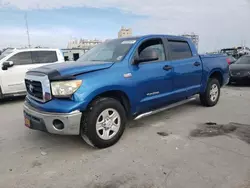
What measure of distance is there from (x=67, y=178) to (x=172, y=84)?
106 inches

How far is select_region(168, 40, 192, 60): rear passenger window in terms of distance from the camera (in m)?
4.62

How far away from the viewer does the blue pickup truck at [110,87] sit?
10.2 ft

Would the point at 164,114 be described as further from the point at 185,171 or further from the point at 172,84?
the point at 185,171

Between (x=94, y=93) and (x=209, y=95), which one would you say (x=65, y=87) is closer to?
(x=94, y=93)

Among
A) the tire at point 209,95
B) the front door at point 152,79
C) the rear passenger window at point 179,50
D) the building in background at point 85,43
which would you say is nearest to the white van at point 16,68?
the front door at point 152,79

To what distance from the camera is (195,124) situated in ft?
15.0

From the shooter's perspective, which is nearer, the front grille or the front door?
the front grille

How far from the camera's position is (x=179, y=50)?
15.9 feet

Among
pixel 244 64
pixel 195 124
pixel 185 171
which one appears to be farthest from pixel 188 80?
pixel 244 64

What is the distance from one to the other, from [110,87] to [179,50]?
7.27 feet

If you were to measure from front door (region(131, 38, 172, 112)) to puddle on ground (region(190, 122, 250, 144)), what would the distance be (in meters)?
0.88

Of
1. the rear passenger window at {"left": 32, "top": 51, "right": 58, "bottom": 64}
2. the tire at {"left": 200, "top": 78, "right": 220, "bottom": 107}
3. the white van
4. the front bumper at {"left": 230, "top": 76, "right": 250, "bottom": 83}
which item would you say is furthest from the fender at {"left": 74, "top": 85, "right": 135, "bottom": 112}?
the front bumper at {"left": 230, "top": 76, "right": 250, "bottom": 83}

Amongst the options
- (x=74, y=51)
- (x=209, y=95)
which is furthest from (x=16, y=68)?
(x=74, y=51)

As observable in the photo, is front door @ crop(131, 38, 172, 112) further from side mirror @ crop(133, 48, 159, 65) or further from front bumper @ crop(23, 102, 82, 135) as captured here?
front bumper @ crop(23, 102, 82, 135)
